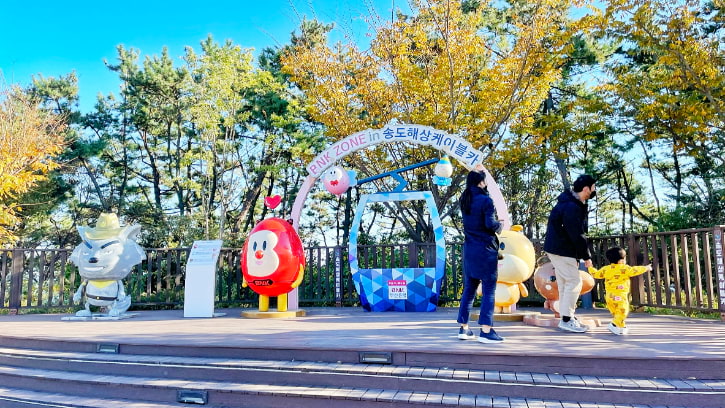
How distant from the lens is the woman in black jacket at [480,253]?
4031 millimetres

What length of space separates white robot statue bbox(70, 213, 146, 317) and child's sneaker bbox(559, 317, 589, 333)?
5795 millimetres

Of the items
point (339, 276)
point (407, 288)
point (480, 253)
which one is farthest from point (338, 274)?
point (480, 253)

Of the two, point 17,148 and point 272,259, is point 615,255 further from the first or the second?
point 17,148

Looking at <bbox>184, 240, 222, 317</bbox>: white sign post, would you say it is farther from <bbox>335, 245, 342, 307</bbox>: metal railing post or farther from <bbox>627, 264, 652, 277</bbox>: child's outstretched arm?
<bbox>627, 264, 652, 277</bbox>: child's outstretched arm

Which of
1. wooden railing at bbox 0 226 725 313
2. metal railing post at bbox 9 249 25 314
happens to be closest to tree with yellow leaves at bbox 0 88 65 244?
wooden railing at bbox 0 226 725 313

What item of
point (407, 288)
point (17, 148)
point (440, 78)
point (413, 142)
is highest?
point (440, 78)

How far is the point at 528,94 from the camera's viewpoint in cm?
985

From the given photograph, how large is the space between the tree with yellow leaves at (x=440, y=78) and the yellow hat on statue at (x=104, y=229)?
15.6 ft

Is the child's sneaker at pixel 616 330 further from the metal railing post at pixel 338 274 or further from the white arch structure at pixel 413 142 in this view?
the metal railing post at pixel 338 274

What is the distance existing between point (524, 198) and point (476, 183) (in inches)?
415

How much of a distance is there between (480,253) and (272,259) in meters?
3.25

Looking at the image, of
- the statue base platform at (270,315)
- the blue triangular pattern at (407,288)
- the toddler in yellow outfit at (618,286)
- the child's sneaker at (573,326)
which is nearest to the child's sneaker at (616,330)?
the toddler in yellow outfit at (618,286)

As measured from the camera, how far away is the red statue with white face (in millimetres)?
6520

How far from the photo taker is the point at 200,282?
7.12 m
